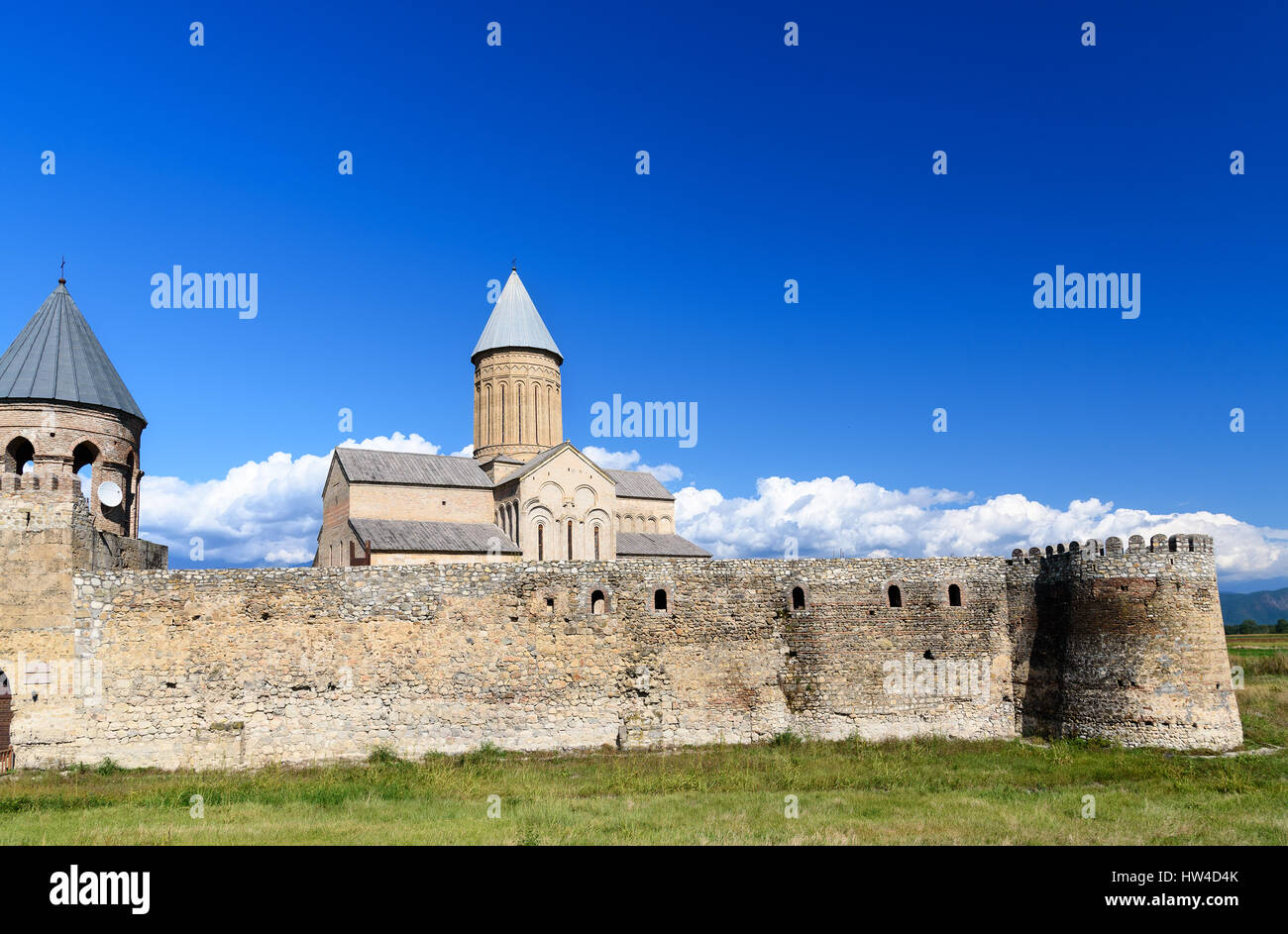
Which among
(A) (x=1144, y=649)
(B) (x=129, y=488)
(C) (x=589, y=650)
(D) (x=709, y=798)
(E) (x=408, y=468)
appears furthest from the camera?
(E) (x=408, y=468)

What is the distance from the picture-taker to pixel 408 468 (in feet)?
106

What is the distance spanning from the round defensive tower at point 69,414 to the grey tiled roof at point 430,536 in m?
9.64

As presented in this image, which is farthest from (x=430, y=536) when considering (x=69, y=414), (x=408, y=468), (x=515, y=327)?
(x=69, y=414)

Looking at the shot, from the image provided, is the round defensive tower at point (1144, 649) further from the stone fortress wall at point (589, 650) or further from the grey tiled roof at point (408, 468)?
the grey tiled roof at point (408, 468)

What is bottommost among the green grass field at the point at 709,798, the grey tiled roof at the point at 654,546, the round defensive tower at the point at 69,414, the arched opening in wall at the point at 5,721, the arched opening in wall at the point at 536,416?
the green grass field at the point at 709,798

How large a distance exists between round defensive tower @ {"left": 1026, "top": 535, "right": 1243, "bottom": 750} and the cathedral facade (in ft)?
56.8

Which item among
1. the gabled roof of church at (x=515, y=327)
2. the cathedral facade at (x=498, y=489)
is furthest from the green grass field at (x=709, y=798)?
the gabled roof of church at (x=515, y=327)

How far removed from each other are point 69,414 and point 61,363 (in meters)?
1.16

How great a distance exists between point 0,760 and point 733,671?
13.4m

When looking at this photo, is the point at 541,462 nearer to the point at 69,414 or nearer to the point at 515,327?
the point at 515,327

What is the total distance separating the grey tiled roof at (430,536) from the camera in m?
28.2

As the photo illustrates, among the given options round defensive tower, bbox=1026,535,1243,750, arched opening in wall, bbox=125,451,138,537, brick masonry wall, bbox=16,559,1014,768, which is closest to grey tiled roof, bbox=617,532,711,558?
brick masonry wall, bbox=16,559,1014,768
